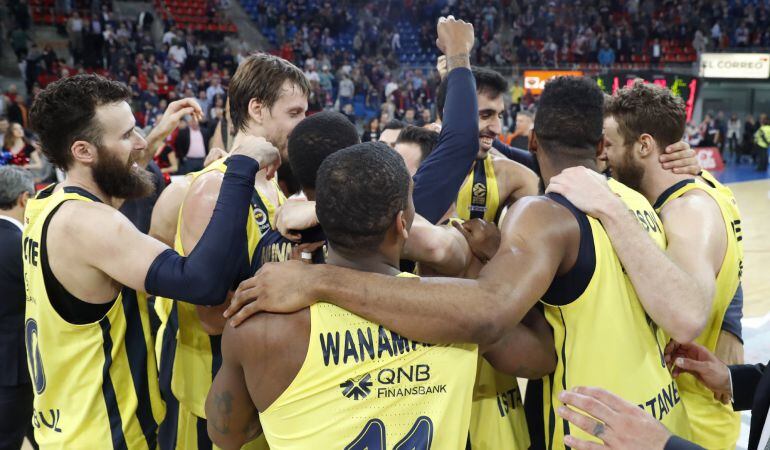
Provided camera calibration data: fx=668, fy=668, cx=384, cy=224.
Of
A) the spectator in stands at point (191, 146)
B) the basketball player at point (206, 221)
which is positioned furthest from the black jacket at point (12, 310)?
the spectator in stands at point (191, 146)

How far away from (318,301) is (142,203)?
172 inches

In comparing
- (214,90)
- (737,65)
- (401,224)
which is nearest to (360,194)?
(401,224)

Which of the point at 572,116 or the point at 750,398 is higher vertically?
the point at 572,116

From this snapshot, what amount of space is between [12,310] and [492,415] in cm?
251

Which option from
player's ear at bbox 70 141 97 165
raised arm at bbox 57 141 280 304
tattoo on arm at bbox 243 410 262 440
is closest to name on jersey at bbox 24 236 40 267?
raised arm at bbox 57 141 280 304

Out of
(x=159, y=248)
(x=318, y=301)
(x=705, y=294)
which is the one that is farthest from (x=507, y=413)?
(x=159, y=248)

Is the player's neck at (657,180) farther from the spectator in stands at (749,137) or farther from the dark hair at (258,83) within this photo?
the spectator in stands at (749,137)

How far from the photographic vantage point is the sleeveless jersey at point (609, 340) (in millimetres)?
2051

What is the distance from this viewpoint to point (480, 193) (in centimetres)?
401

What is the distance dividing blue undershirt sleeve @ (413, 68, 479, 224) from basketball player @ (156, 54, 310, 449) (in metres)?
0.63

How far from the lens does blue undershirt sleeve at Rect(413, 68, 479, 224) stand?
7.89ft

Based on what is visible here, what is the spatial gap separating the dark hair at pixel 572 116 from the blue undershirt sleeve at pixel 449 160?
0.91 ft

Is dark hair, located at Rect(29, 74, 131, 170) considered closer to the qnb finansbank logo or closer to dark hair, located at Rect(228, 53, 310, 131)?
dark hair, located at Rect(228, 53, 310, 131)

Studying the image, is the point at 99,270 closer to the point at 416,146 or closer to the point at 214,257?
the point at 214,257
